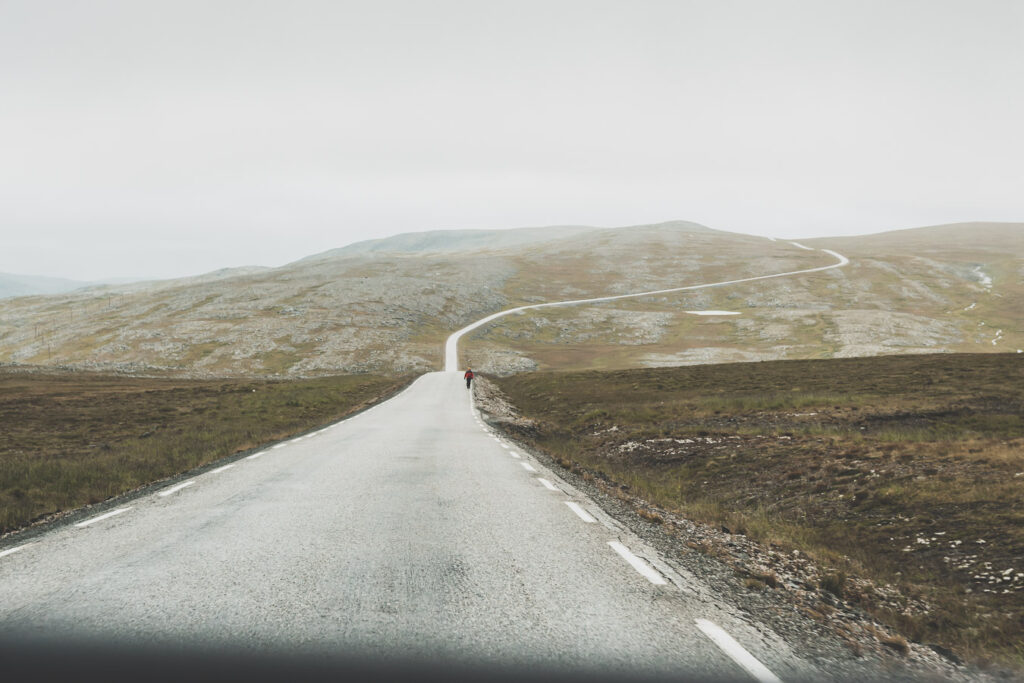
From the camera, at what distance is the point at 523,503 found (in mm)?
9336

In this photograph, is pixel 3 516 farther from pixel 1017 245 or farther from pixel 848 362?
pixel 1017 245

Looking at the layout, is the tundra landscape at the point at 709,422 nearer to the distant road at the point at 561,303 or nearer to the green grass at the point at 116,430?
the green grass at the point at 116,430

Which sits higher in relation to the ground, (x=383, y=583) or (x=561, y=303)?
(x=383, y=583)

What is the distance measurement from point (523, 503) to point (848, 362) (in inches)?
1451

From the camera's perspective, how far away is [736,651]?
432 cm

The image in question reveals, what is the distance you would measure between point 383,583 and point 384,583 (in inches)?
0.4

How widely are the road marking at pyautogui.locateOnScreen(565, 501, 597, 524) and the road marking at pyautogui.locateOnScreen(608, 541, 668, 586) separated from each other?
45.7 inches

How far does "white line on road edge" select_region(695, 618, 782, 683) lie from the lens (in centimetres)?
396

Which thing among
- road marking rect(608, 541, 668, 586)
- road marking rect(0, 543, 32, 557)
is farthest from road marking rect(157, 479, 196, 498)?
road marking rect(608, 541, 668, 586)

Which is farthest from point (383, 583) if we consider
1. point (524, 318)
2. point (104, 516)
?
point (524, 318)

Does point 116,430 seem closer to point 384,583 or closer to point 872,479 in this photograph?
point 384,583

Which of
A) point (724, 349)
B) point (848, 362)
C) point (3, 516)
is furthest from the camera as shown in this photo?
point (724, 349)

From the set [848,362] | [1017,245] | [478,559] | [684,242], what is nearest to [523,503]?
[478,559]

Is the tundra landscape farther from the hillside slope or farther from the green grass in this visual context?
the hillside slope
